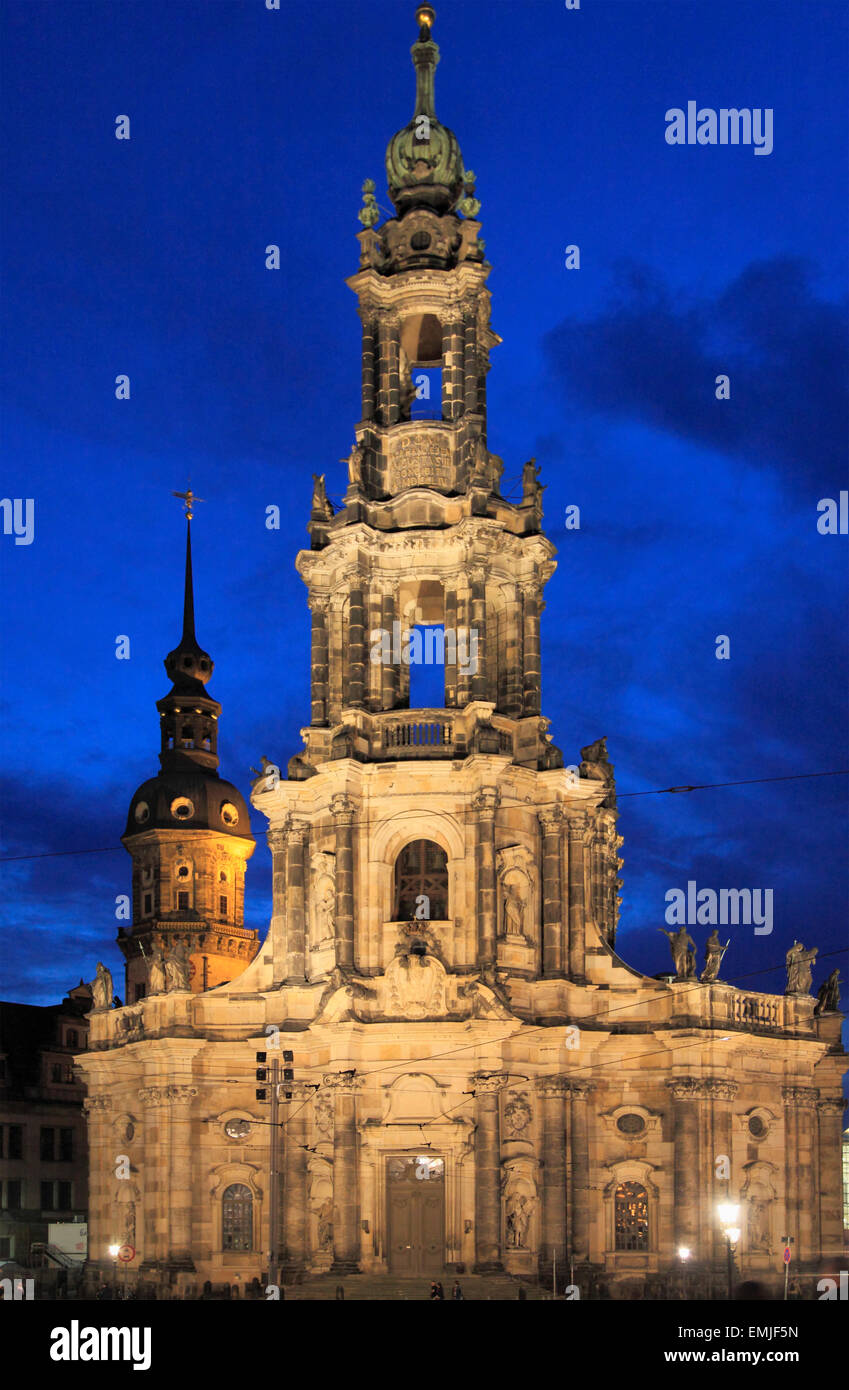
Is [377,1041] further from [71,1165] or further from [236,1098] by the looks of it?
[71,1165]

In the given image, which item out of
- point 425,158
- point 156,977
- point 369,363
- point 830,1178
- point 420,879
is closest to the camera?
point 420,879

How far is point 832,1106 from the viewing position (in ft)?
207

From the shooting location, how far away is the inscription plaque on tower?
60906mm

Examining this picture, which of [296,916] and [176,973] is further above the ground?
[296,916]

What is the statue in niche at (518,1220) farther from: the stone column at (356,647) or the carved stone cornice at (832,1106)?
the stone column at (356,647)

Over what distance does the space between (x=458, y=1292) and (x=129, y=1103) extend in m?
14.4

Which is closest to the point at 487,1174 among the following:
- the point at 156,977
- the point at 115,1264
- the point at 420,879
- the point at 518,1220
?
the point at 518,1220

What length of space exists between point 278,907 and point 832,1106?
21.9m

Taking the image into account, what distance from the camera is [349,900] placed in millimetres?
55250

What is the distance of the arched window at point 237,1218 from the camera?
5491 centimetres

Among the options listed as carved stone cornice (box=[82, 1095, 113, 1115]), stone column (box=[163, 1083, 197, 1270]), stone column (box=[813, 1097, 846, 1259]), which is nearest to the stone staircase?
stone column (box=[163, 1083, 197, 1270])

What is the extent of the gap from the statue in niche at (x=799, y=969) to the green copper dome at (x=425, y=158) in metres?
29.9

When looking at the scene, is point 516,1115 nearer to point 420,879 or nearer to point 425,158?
point 420,879
